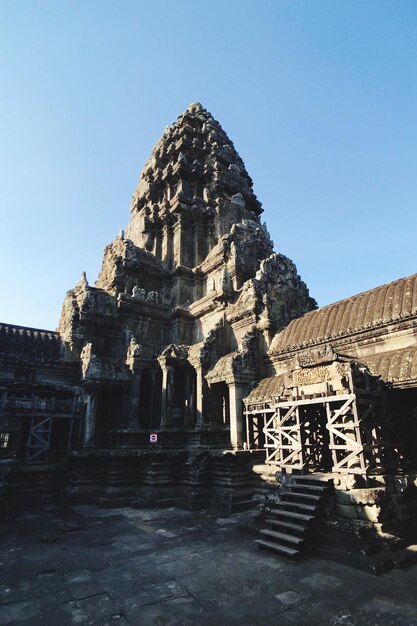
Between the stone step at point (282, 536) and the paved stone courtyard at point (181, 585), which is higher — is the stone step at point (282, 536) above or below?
above

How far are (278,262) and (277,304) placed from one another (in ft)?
8.99

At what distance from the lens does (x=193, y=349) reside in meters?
18.3

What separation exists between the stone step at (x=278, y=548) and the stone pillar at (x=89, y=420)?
10.2 metres

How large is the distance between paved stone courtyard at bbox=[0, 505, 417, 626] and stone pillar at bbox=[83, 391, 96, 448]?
260 inches

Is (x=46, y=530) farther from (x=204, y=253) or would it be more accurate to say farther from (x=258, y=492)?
(x=204, y=253)

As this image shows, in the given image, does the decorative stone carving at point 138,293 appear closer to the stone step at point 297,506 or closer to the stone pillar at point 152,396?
the stone pillar at point 152,396

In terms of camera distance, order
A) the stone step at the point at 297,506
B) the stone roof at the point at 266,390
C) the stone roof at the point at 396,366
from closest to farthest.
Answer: the stone step at the point at 297,506 → the stone roof at the point at 396,366 → the stone roof at the point at 266,390

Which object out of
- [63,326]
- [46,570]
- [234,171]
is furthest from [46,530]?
[234,171]

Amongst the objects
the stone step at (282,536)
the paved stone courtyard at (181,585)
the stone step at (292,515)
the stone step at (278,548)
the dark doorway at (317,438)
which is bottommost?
the paved stone courtyard at (181,585)

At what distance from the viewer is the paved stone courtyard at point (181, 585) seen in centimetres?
517

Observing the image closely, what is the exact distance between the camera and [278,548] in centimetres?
757

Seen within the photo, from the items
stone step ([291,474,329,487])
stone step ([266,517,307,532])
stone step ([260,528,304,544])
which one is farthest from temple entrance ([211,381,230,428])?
stone step ([260,528,304,544])

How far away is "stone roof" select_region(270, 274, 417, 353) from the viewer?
1281 centimetres

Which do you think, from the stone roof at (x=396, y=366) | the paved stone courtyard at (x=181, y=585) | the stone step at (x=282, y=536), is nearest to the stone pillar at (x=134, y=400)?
the paved stone courtyard at (x=181, y=585)
